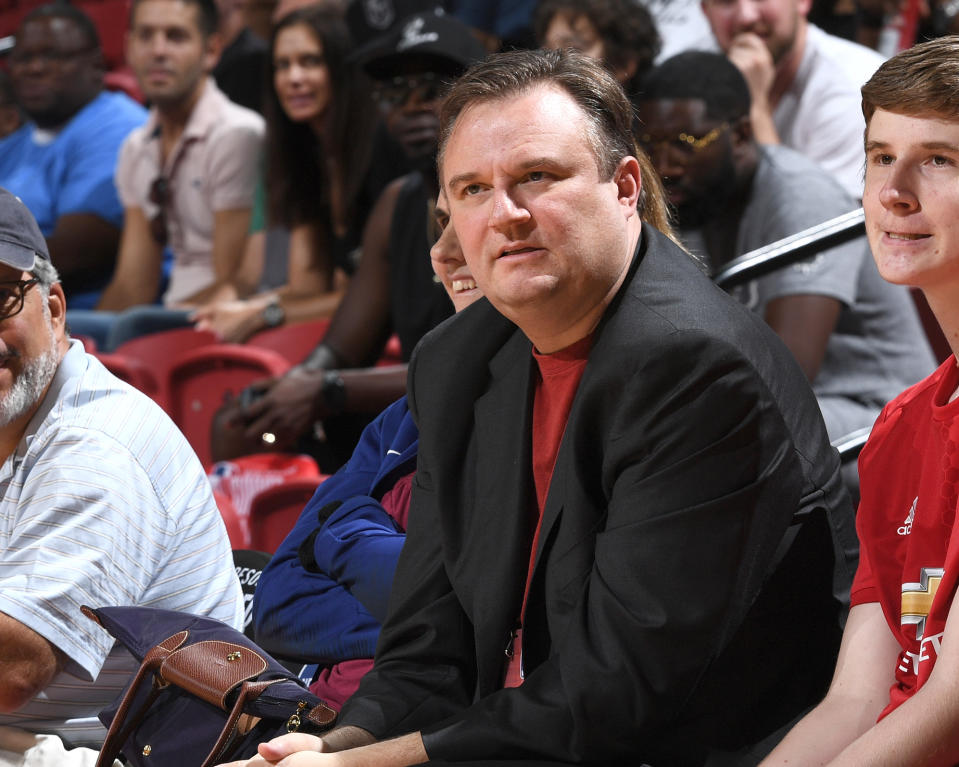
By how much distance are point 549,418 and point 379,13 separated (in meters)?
4.42

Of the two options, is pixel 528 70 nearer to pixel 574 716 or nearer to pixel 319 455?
Result: pixel 574 716

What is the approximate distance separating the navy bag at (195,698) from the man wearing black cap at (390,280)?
189 centimetres

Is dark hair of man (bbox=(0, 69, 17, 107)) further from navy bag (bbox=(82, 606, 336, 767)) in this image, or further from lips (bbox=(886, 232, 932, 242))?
lips (bbox=(886, 232, 932, 242))

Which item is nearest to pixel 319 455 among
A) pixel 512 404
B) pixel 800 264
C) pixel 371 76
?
pixel 371 76

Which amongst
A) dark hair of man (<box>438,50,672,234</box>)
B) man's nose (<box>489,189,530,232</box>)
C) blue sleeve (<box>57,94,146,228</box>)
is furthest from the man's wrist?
man's nose (<box>489,189,530,232</box>)

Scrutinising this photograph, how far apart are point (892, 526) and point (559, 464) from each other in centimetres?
47

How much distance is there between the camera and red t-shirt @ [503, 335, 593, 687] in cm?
211

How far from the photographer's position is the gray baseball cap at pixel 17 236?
8.66ft

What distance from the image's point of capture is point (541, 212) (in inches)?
80.3

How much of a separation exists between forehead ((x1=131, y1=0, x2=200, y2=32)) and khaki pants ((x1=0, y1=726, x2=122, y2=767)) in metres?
4.04

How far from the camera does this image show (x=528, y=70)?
2.12 metres

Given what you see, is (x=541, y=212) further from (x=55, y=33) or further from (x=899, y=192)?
(x=55, y=33)

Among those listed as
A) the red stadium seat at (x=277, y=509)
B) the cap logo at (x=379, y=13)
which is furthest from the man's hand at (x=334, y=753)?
the cap logo at (x=379, y=13)

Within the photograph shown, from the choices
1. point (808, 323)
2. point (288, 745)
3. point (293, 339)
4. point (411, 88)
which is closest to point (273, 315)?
point (293, 339)
